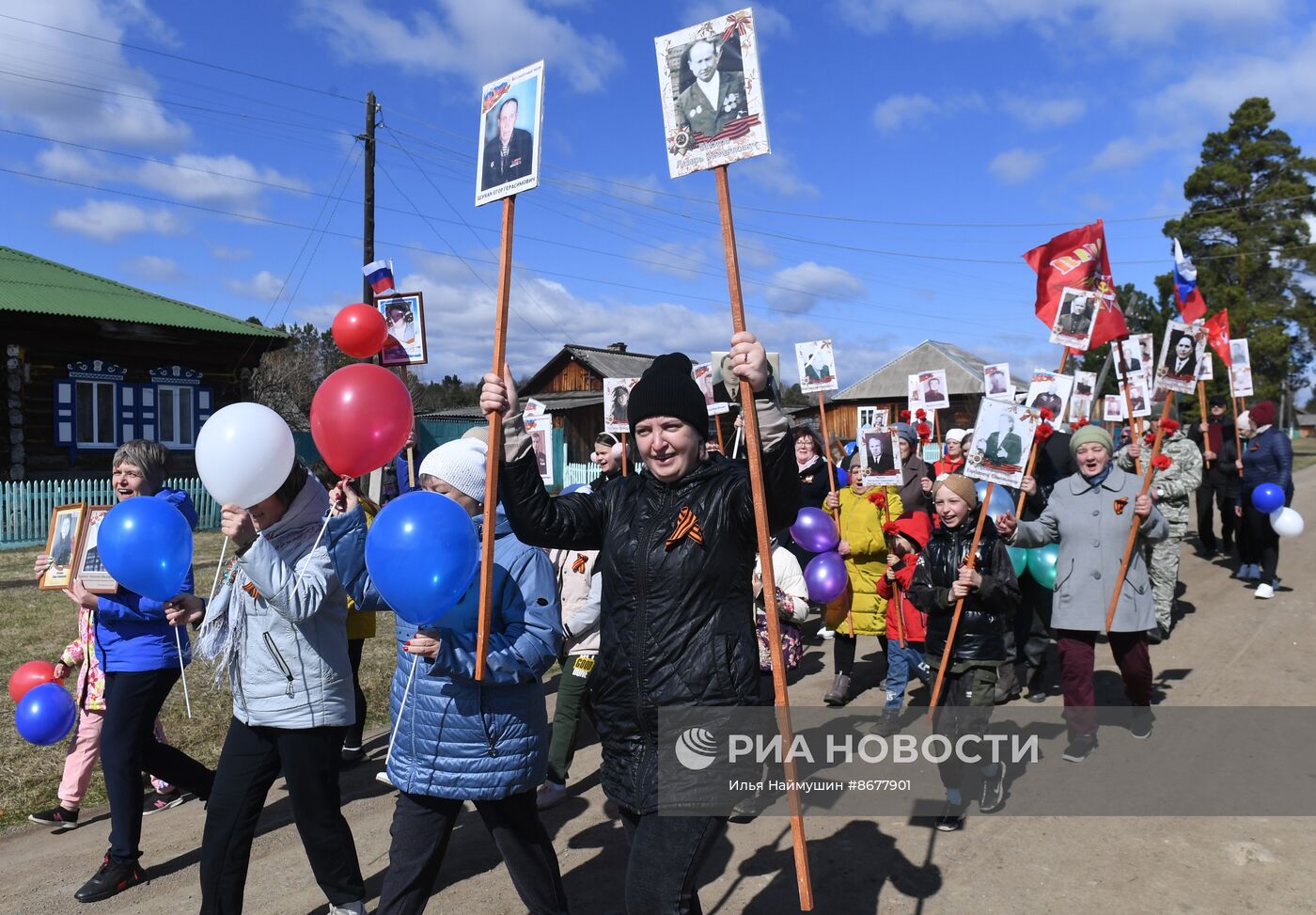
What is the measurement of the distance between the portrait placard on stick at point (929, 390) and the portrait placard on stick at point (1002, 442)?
4432mm

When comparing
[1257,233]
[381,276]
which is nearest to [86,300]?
[381,276]

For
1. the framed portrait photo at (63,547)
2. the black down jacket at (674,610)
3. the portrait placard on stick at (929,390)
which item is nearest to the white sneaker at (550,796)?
the black down jacket at (674,610)

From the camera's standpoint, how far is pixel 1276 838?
423 centimetres

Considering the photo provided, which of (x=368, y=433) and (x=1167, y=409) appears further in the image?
(x=1167, y=409)

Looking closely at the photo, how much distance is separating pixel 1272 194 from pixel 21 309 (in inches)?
1746

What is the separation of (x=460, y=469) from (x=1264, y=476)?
10.3 m

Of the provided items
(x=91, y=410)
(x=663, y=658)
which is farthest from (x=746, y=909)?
(x=91, y=410)

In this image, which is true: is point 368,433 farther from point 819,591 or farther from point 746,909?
point 819,591

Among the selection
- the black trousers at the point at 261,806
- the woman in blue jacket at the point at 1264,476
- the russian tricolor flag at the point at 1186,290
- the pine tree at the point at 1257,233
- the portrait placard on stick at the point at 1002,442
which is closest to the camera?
the black trousers at the point at 261,806

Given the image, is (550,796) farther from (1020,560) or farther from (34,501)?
(34,501)

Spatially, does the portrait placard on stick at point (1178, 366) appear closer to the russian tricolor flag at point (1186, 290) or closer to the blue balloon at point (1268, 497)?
the russian tricolor flag at point (1186, 290)

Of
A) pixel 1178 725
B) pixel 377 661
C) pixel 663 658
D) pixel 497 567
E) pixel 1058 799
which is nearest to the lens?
pixel 663 658

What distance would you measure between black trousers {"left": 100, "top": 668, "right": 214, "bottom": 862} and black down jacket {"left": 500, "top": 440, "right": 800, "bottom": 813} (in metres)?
2.43

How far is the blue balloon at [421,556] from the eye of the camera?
3.05 metres
